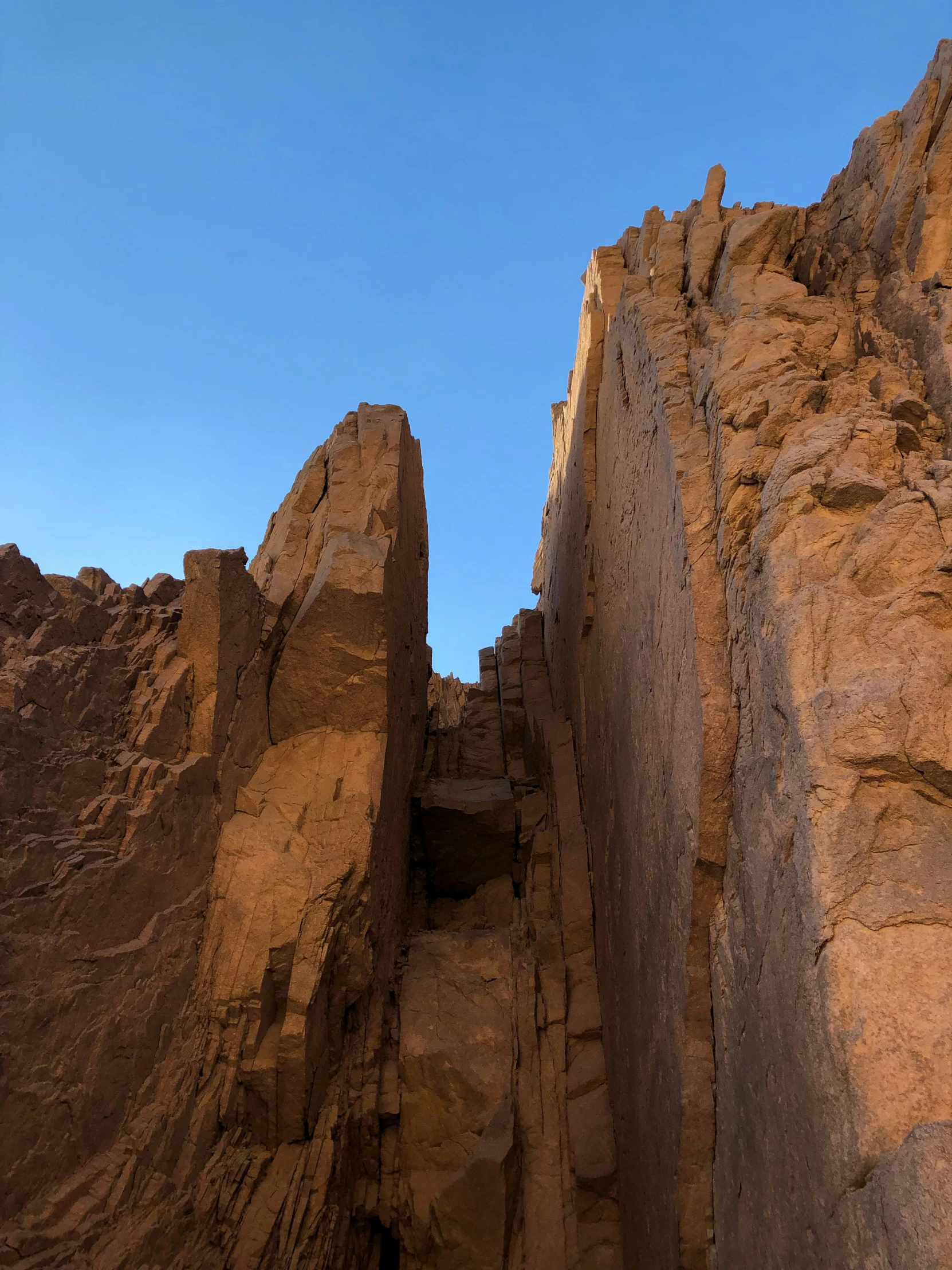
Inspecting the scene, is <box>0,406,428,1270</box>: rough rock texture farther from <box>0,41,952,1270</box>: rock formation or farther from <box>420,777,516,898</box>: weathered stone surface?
<box>420,777,516,898</box>: weathered stone surface

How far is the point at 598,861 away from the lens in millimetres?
10578

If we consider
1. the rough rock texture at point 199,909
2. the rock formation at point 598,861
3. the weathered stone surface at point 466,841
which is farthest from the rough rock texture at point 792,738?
the weathered stone surface at point 466,841

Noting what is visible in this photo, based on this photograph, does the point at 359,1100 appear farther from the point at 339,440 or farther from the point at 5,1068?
the point at 339,440

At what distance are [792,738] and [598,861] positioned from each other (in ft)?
20.4

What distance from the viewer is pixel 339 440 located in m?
13.0

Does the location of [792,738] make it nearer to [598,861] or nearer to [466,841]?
[598,861]

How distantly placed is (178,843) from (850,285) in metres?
8.75

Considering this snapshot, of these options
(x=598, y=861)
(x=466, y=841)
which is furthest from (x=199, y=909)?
(x=466, y=841)

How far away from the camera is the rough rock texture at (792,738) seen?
155 inches

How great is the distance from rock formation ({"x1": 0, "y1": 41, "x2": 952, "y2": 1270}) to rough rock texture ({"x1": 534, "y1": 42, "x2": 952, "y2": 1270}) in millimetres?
29

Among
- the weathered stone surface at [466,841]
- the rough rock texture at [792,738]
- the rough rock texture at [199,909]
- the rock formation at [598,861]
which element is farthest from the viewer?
the weathered stone surface at [466,841]

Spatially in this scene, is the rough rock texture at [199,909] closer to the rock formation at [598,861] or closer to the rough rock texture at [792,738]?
the rock formation at [598,861]

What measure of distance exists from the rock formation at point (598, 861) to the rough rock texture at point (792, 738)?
0.03m

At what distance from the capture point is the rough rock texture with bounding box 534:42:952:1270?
13.0 ft
